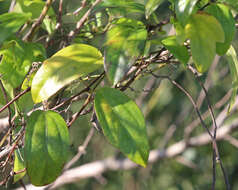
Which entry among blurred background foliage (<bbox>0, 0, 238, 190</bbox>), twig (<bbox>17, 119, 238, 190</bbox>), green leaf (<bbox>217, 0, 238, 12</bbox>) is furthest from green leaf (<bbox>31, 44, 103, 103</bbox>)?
blurred background foliage (<bbox>0, 0, 238, 190</bbox>)

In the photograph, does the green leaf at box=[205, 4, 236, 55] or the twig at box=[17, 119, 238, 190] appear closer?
the green leaf at box=[205, 4, 236, 55]

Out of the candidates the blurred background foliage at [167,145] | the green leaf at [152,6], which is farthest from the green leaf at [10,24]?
the blurred background foliage at [167,145]

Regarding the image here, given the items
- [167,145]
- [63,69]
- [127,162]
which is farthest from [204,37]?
[167,145]

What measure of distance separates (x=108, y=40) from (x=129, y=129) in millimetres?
95

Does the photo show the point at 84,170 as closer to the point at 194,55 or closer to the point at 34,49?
the point at 34,49

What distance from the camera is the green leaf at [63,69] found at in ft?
1.31

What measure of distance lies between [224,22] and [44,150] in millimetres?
224

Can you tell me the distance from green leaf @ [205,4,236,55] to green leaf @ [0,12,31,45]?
0.69 feet

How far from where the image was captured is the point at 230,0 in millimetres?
434

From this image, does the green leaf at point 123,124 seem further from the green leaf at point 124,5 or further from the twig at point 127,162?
the twig at point 127,162

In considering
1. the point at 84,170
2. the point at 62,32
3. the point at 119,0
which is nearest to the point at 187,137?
the point at 84,170

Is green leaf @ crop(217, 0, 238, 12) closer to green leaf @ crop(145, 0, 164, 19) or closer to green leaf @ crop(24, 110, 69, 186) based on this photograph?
green leaf @ crop(145, 0, 164, 19)

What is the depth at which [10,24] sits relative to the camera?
448mm

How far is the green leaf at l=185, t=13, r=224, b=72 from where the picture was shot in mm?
387
